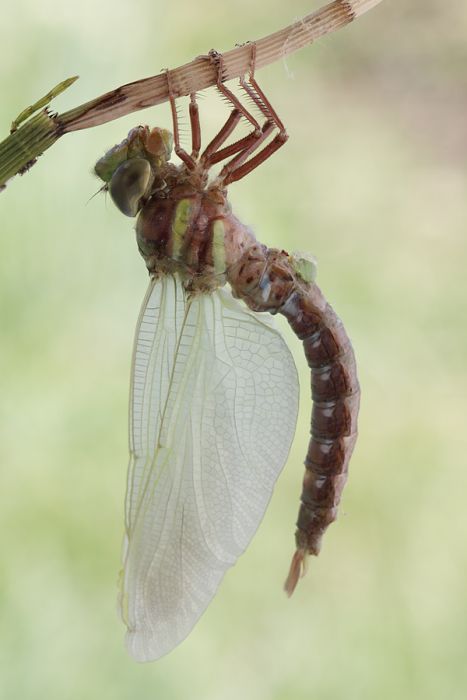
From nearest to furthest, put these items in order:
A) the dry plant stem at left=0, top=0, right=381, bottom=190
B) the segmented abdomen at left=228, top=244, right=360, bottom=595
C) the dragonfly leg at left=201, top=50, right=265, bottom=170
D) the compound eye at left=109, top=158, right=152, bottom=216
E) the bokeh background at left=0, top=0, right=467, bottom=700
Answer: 1. the dry plant stem at left=0, top=0, right=381, bottom=190
2. the dragonfly leg at left=201, top=50, right=265, bottom=170
3. the compound eye at left=109, top=158, right=152, bottom=216
4. the segmented abdomen at left=228, top=244, right=360, bottom=595
5. the bokeh background at left=0, top=0, right=467, bottom=700

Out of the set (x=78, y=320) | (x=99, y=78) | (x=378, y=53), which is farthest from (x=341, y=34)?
(x=78, y=320)

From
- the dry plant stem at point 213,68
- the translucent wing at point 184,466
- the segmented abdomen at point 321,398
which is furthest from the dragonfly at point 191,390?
the dry plant stem at point 213,68

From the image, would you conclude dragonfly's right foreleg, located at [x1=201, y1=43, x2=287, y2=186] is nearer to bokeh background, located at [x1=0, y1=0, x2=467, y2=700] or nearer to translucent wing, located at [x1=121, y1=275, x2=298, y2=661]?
translucent wing, located at [x1=121, y1=275, x2=298, y2=661]

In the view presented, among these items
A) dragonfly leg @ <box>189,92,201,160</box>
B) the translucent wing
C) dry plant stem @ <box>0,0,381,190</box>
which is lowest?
the translucent wing

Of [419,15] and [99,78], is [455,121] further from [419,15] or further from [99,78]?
[99,78]

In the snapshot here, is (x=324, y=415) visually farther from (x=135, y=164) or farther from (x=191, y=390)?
(x=135, y=164)

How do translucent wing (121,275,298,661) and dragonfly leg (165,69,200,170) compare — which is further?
translucent wing (121,275,298,661)

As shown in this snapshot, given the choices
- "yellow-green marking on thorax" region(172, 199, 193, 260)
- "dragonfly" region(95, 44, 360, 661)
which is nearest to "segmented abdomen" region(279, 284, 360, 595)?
"dragonfly" region(95, 44, 360, 661)
